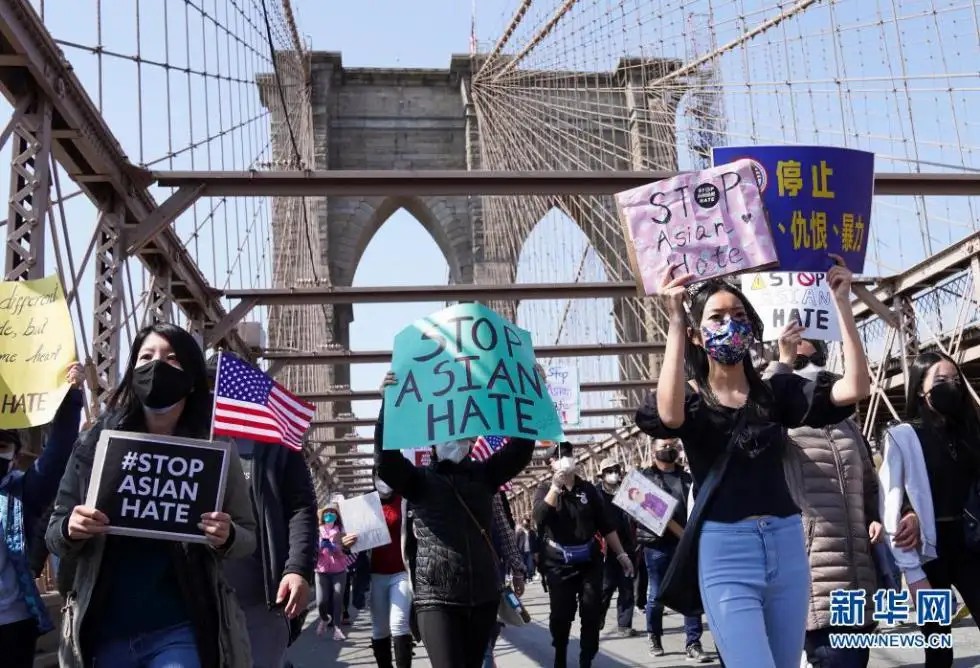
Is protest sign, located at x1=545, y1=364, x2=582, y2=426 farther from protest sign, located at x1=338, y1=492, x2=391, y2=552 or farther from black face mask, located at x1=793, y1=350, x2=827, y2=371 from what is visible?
black face mask, located at x1=793, y1=350, x2=827, y2=371

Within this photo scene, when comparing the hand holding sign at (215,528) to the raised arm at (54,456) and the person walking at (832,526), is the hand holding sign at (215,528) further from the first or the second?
the person walking at (832,526)

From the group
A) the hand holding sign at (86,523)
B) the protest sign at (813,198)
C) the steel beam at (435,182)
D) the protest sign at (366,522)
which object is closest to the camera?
the hand holding sign at (86,523)

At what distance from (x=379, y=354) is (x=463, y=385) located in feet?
45.7

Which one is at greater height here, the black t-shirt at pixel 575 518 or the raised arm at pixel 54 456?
the raised arm at pixel 54 456

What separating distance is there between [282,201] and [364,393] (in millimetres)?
13602

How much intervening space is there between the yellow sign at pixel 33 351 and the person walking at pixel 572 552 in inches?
157

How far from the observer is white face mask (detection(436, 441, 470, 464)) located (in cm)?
501

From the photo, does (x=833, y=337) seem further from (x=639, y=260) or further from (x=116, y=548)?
(x=116, y=548)

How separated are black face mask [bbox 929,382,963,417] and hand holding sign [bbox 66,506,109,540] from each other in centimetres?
346

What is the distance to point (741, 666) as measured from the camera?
318cm

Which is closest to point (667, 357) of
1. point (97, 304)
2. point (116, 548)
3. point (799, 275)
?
point (116, 548)

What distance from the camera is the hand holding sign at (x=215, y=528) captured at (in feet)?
10.5

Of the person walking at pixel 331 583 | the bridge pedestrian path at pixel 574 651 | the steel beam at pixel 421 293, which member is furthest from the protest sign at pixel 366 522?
the steel beam at pixel 421 293

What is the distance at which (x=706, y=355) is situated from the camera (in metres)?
3.64
